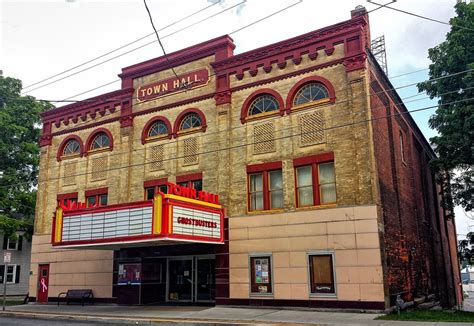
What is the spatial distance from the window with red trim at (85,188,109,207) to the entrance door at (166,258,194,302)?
17.9 ft

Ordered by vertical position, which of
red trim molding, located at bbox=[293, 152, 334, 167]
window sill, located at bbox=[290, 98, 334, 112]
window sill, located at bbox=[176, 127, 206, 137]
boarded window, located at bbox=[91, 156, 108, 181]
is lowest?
red trim molding, located at bbox=[293, 152, 334, 167]

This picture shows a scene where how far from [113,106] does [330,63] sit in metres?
13.5

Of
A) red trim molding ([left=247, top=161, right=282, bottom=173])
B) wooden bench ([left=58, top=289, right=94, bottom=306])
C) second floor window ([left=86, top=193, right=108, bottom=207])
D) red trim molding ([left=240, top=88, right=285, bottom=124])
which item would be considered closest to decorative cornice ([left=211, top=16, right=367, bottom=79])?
red trim molding ([left=240, top=88, right=285, bottom=124])

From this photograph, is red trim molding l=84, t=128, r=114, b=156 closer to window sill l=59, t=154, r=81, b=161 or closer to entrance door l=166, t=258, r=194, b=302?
window sill l=59, t=154, r=81, b=161

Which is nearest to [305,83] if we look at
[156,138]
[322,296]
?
[156,138]

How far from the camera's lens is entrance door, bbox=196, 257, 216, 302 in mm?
23141

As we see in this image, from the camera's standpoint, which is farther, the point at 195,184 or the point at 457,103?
the point at 195,184

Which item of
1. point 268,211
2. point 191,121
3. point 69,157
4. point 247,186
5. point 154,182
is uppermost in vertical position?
point 191,121

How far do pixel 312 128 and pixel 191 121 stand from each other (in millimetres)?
7062

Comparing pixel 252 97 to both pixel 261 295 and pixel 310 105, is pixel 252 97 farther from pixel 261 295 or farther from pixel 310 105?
pixel 261 295

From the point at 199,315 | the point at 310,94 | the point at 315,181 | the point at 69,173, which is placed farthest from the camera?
the point at 69,173

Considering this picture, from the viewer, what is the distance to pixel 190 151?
2406 cm

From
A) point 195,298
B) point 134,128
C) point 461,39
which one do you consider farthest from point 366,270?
point 134,128

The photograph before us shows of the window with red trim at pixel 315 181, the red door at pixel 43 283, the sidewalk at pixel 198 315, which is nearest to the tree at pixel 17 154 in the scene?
the red door at pixel 43 283
